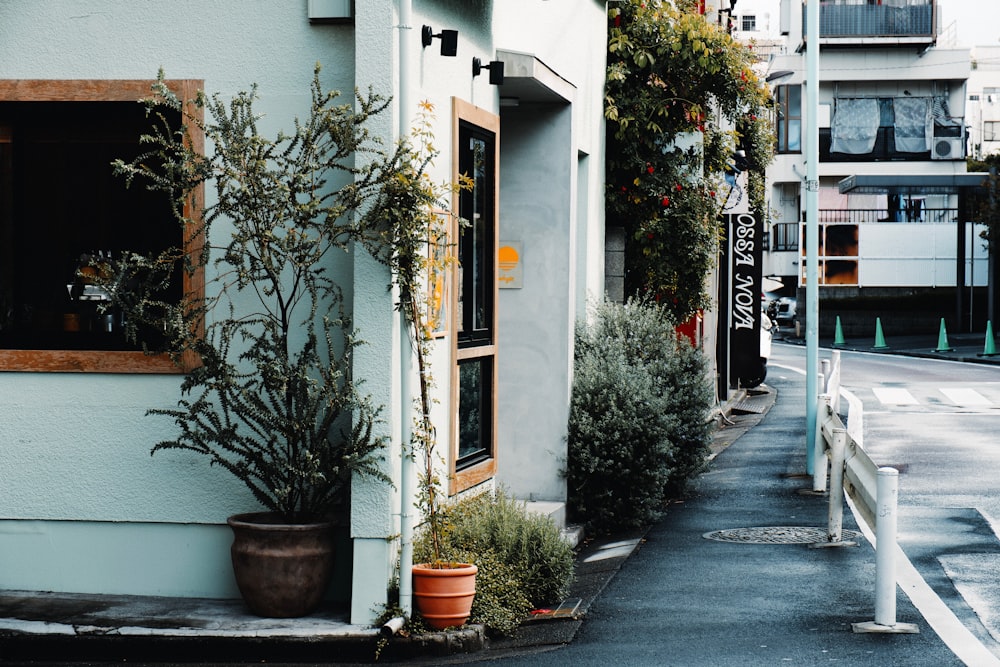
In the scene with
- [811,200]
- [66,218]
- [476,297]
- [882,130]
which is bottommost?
[476,297]

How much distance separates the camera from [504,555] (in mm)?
8180

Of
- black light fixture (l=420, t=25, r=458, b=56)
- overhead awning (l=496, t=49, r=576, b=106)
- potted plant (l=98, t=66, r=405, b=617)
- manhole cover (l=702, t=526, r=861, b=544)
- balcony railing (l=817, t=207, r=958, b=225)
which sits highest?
balcony railing (l=817, t=207, r=958, b=225)

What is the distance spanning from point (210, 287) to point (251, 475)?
1159mm

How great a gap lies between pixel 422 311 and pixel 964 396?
727 inches

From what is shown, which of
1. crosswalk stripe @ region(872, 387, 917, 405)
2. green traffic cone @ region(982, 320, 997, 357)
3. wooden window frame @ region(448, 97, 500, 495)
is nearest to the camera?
wooden window frame @ region(448, 97, 500, 495)

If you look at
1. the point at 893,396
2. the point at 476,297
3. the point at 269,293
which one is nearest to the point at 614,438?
the point at 476,297

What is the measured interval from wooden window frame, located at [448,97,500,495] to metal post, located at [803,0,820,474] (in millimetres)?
6162

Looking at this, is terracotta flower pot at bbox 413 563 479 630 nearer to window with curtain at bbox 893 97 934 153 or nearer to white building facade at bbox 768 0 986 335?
white building facade at bbox 768 0 986 335

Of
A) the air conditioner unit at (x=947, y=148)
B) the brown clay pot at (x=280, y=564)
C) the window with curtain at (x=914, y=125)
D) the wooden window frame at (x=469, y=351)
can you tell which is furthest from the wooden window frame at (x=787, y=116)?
the brown clay pot at (x=280, y=564)

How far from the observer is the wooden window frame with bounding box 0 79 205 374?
26.4ft

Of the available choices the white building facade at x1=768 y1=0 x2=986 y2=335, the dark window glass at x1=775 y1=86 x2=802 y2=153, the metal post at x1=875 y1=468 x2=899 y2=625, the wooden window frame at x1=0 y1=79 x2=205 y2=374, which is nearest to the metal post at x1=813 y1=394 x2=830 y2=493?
the metal post at x1=875 y1=468 x2=899 y2=625

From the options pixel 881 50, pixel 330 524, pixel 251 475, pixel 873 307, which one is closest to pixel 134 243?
pixel 251 475

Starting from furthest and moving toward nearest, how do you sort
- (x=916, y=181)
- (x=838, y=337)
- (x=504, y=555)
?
(x=838, y=337), (x=916, y=181), (x=504, y=555)

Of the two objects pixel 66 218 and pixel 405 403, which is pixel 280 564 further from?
pixel 66 218
